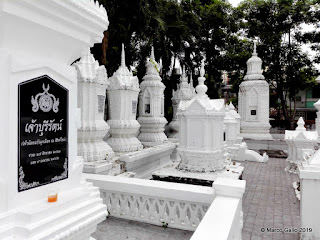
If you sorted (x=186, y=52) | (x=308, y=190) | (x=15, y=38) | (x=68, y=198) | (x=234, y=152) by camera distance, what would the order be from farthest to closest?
(x=186, y=52) → (x=234, y=152) → (x=308, y=190) → (x=68, y=198) → (x=15, y=38)

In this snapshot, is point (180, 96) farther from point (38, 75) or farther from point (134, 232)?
point (38, 75)

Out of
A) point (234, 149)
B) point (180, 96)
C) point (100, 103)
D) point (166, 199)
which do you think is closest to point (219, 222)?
point (166, 199)

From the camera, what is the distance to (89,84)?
7551 mm

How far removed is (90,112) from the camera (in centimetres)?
764

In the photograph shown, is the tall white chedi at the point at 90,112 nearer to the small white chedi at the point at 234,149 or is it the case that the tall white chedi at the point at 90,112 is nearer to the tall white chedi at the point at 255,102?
the small white chedi at the point at 234,149

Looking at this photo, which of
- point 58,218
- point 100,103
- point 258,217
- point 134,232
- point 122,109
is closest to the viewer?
point 58,218

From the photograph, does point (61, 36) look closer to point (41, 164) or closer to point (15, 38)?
point (15, 38)

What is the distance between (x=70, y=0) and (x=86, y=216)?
2118 mm

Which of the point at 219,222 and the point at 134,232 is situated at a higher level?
the point at 219,222

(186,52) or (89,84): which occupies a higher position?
(186,52)

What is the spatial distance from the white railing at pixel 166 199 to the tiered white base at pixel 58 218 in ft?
5.77

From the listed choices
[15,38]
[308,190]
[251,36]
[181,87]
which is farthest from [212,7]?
[15,38]

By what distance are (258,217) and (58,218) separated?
4.85 m

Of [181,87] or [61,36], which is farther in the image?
[181,87]
